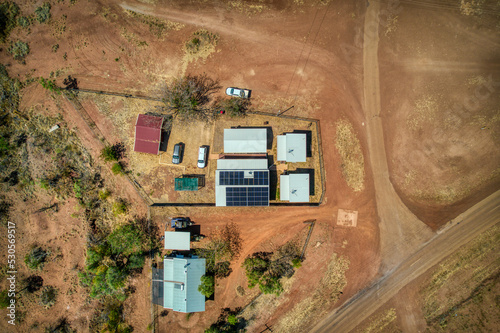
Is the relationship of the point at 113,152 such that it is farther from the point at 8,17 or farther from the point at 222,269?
the point at 8,17

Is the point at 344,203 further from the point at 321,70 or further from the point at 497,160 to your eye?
the point at 497,160

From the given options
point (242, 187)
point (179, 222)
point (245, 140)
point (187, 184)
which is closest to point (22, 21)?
point (187, 184)

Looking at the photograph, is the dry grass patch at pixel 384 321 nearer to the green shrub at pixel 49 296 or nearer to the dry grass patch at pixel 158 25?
the green shrub at pixel 49 296

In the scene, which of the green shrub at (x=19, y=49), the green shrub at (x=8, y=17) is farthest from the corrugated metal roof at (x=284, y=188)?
the green shrub at (x=8, y=17)

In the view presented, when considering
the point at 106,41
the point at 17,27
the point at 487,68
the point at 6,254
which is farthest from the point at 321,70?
the point at 6,254

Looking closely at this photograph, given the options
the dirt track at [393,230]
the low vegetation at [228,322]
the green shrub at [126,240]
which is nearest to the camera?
the green shrub at [126,240]
